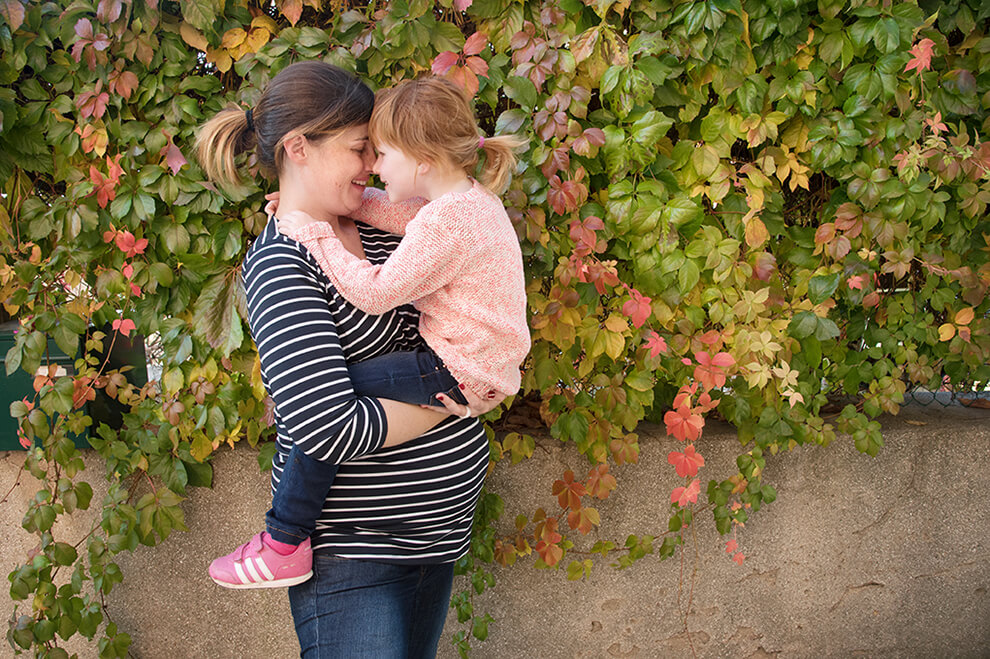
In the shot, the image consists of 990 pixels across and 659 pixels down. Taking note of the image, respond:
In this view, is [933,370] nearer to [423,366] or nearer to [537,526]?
[537,526]

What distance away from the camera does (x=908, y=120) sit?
5.55 ft

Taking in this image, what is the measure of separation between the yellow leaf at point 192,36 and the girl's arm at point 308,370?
2.45ft

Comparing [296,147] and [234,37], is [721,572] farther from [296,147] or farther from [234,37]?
[234,37]

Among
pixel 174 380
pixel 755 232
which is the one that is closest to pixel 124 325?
pixel 174 380

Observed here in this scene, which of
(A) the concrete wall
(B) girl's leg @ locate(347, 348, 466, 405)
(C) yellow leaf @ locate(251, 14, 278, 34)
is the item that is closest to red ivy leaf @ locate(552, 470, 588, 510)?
(A) the concrete wall

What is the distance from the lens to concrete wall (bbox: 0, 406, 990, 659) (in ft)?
6.56

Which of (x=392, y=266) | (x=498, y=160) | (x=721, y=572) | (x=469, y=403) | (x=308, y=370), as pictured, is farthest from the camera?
(x=721, y=572)

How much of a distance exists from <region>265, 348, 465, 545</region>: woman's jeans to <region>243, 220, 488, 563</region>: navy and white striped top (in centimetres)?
4

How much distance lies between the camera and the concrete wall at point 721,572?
200 cm

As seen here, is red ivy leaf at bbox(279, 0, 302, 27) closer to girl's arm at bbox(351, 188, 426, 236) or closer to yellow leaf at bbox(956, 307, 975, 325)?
girl's arm at bbox(351, 188, 426, 236)

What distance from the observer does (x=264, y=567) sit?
4.15 ft

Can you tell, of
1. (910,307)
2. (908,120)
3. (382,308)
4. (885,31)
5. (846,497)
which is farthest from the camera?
(846,497)

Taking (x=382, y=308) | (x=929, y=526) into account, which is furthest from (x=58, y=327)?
(x=929, y=526)

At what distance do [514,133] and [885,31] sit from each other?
0.88m
